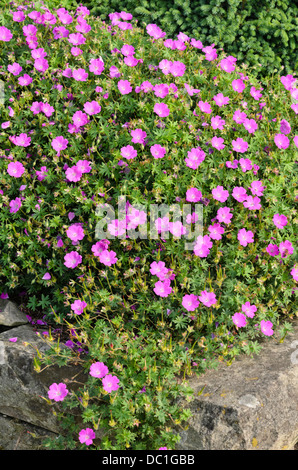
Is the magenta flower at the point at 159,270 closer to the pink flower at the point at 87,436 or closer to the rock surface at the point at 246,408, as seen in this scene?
the rock surface at the point at 246,408

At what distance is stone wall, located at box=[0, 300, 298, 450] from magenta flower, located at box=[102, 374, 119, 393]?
0.24 m

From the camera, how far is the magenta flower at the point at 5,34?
3627mm

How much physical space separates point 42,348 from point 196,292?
97 cm

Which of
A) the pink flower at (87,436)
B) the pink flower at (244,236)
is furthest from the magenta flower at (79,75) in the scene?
the pink flower at (87,436)

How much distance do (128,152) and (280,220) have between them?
1.01 m

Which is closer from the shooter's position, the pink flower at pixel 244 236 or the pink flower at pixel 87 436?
the pink flower at pixel 87 436

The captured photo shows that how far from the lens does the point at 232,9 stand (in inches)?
191

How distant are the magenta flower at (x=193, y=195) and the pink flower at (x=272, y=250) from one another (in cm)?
52

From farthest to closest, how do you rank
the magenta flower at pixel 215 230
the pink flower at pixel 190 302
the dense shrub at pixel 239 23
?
the dense shrub at pixel 239 23, the magenta flower at pixel 215 230, the pink flower at pixel 190 302

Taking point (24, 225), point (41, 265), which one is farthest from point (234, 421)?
point (24, 225)

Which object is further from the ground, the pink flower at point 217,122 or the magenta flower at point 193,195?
the pink flower at point 217,122

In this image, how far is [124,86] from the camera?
323 cm

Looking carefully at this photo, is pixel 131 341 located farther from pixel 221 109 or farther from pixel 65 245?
pixel 221 109

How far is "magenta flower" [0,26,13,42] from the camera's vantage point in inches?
143
